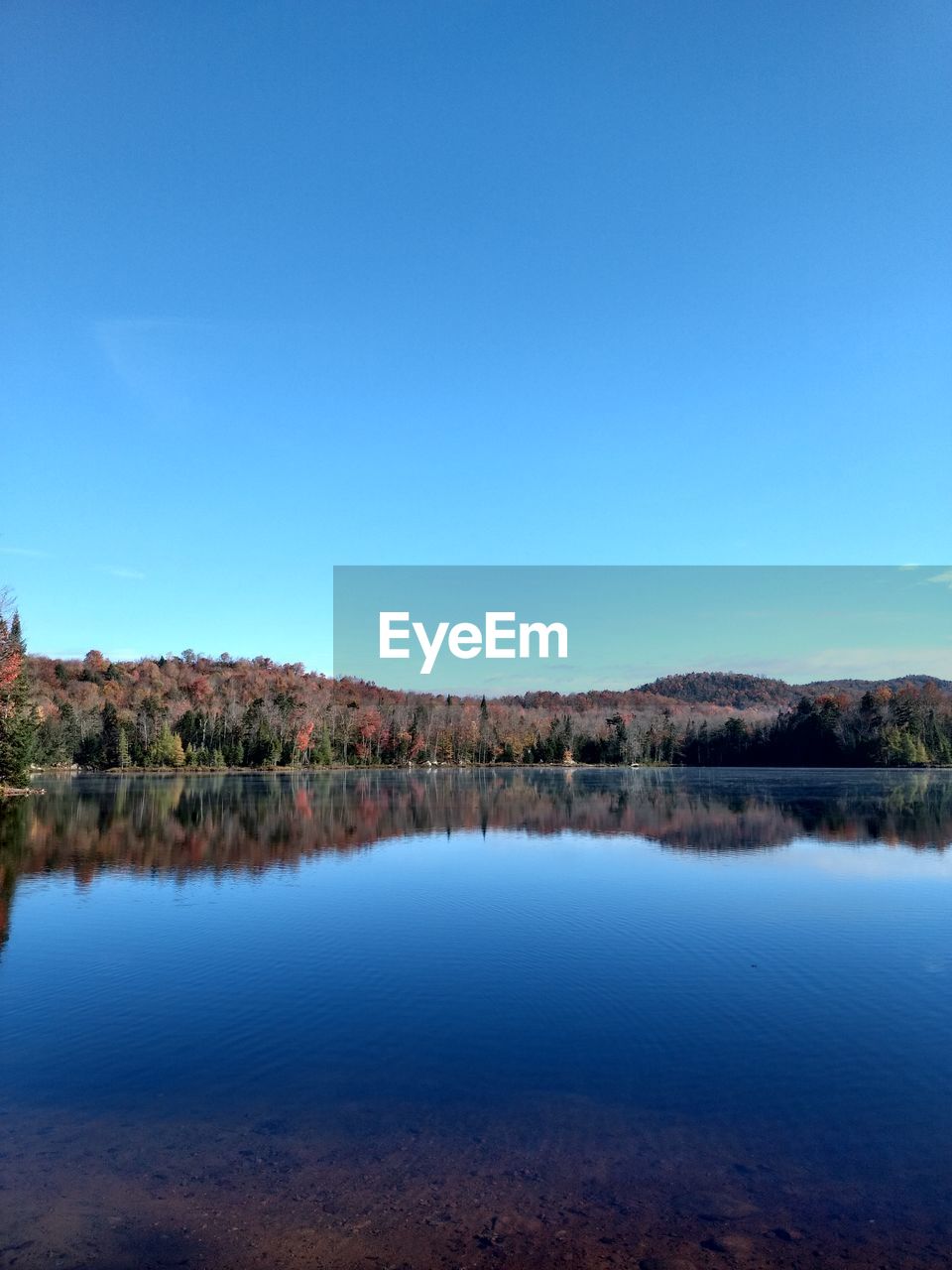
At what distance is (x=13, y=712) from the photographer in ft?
183

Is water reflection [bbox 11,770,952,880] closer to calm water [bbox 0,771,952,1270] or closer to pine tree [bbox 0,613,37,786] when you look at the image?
pine tree [bbox 0,613,37,786]

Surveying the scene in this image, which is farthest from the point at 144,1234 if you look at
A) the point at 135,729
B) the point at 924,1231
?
the point at 135,729

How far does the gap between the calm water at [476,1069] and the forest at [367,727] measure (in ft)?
191

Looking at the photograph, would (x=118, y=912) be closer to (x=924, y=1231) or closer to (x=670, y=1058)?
(x=670, y=1058)

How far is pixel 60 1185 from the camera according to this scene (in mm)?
7949

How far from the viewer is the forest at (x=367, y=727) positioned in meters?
108

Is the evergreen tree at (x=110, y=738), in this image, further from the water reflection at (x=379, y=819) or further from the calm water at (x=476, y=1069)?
the calm water at (x=476, y=1069)

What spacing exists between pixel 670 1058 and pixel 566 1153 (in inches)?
126

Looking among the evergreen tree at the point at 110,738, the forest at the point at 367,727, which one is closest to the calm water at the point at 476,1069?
the forest at the point at 367,727

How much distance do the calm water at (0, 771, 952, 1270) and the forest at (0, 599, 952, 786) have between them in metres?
58.2

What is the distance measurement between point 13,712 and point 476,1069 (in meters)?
53.5

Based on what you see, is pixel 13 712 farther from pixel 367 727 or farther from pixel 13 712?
pixel 367 727

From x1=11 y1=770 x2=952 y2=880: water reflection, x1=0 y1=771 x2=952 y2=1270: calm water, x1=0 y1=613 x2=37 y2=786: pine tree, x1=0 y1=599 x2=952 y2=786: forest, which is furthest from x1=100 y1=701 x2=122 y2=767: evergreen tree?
x1=0 y1=771 x2=952 y2=1270: calm water

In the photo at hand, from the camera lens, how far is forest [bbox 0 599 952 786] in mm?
108125
